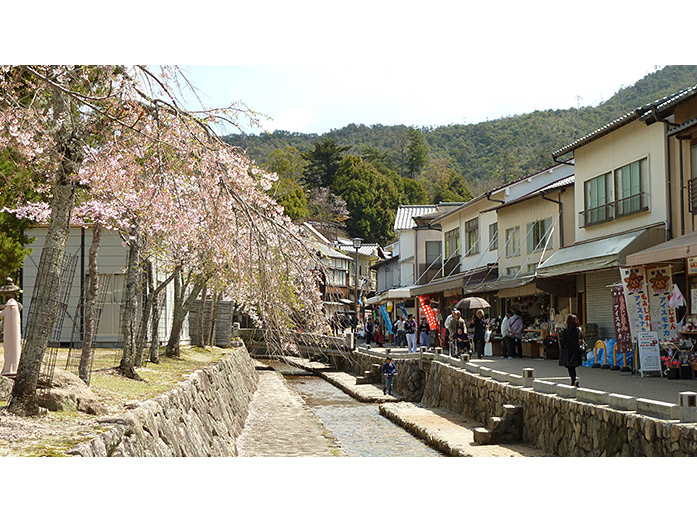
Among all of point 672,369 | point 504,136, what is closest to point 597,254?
point 672,369

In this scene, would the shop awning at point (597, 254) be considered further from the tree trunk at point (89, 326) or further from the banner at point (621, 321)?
the tree trunk at point (89, 326)

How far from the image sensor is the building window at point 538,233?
2638 centimetres

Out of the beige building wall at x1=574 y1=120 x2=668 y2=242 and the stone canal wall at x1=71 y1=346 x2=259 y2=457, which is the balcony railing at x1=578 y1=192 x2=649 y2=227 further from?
the stone canal wall at x1=71 y1=346 x2=259 y2=457

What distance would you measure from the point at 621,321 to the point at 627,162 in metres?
4.99

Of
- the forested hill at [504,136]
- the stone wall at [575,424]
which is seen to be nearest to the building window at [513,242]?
the stone wall at [575,424]

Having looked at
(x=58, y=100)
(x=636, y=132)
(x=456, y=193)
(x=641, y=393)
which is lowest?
(x=641, y=393)

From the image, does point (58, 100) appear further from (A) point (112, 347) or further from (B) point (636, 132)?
(A) point (112, 347)

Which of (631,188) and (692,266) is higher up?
(631,188)

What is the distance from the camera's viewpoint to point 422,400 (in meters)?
25.9

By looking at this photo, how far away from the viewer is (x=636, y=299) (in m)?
16.6

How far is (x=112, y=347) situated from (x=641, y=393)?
1895 cm

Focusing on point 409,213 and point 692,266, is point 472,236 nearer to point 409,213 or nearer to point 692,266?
point 409,213

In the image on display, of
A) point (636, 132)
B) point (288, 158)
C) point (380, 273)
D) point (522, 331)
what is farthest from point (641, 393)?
point (380, 273)

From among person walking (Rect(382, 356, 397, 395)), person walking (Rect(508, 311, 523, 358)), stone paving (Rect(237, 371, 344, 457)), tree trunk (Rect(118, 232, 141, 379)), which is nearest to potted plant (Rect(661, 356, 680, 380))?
stone paving (Rect(237, 371, 344, 457))
